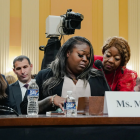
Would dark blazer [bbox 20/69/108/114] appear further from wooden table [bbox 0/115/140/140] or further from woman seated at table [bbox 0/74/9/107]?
wooden table [bbox 0/115/140/140]

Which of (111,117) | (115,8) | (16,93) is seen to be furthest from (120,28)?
(111,117)

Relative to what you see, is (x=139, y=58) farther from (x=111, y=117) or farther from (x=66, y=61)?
(x=111, y=117)

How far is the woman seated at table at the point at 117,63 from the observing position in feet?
7.55

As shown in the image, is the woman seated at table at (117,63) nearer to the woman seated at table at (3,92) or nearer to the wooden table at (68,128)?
the woman seated at table at (3,92)

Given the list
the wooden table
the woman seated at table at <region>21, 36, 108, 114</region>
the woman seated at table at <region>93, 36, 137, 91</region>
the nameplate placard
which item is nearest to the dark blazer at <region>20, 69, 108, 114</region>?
the woman seated at table at <region>21, 36, 108, 114</region>

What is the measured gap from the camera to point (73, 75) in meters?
1.97

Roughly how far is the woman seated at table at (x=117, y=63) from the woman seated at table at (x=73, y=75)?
1.12ft

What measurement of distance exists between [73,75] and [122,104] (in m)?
0.75

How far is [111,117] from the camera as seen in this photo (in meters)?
1.17

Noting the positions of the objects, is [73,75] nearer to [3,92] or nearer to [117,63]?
[117,63]

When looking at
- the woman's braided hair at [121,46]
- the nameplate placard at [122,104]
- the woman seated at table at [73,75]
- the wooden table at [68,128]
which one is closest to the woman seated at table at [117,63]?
the woman's braided hair at [121,46]

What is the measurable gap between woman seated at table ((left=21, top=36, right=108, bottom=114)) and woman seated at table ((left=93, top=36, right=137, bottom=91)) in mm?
342

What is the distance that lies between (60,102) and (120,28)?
6.90 metres

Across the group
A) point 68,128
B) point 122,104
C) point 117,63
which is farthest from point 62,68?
point 68,128
